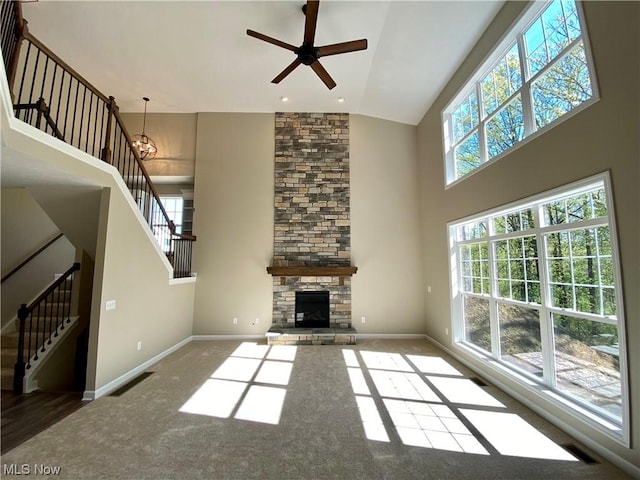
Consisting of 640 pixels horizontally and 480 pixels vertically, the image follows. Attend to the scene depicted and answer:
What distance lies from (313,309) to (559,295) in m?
4.15

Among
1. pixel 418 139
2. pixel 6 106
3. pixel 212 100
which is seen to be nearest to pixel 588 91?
pixel 418 139

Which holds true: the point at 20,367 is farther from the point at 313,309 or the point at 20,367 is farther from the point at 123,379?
the point at 313,309

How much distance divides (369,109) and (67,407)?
676 centimetres

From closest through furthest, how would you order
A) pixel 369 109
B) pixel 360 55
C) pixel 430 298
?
pixel 360 55 < pixel 430 298 < pixel 369 109

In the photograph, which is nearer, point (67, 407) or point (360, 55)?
point (67, 407)

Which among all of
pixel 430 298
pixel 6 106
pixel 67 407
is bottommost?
pixel 67 407

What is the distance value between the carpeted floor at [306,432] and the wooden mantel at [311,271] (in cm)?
216

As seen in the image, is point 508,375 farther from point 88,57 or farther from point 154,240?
point 88,57

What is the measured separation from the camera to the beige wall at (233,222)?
19.0ft

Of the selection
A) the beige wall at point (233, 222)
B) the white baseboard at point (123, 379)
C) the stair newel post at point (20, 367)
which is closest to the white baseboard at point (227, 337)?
the beige wall at point (233, 222)

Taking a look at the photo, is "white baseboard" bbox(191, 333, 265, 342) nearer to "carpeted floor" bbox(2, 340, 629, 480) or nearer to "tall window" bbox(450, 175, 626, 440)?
"carpeted floor" bbox(2, 340, 629, 480)

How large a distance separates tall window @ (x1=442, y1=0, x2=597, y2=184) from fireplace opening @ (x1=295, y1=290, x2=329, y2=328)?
3.55 meters

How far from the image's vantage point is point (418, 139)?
6.16m

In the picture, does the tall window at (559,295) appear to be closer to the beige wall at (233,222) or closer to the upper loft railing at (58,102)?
the beige wall at (233,222)
